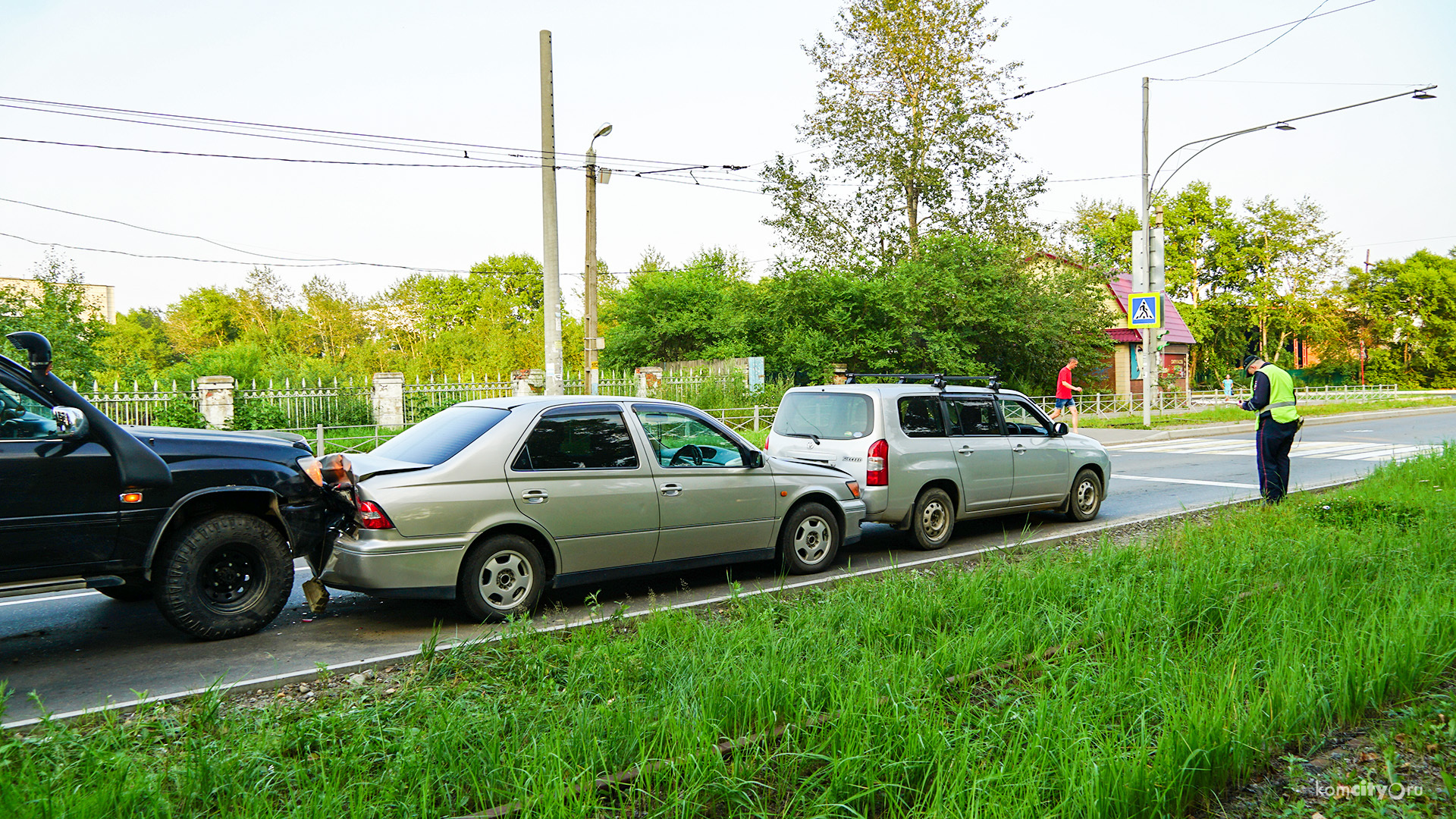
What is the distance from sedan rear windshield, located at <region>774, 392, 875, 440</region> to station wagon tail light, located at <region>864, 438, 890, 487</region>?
0.66 ft

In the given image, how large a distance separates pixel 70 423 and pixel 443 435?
6.99 ft

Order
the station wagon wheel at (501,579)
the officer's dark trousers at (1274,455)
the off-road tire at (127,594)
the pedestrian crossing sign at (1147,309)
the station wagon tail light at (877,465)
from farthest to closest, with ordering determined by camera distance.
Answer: the pedestrian crossing sign at (1147,309)
the officer's dark trousers at (1274,455)
the station wagon tail light at (877,465)
the off-road tire at (127,594)
the station wagon wheel at (501,579)

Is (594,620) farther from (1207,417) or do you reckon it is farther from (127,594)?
(1207,417)

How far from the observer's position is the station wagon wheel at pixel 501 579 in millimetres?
5801

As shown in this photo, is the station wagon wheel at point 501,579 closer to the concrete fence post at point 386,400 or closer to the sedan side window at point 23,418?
the sedan side window at point 23,418

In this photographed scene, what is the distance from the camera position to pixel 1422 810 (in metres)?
3.19

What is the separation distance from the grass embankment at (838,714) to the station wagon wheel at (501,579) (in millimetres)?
963

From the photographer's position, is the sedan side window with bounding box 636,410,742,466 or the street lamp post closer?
the sedan side window with bounding box 636,410,742,466

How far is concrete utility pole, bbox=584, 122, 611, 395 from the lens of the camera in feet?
58.6

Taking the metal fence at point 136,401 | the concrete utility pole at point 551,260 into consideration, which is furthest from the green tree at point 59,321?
the concrete utility pole at point 551,260

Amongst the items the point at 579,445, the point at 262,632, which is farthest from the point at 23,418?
the point at 579,445

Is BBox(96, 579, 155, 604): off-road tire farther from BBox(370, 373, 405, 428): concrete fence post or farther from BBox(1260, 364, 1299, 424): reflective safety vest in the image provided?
BBox(370, 373, 405, 428): concrete fence post

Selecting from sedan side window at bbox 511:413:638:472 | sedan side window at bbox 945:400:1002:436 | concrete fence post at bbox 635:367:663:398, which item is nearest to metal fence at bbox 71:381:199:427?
concrete fence post at bbox 635:367:663:398

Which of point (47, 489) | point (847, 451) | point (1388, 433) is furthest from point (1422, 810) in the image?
point (1388, 433)
